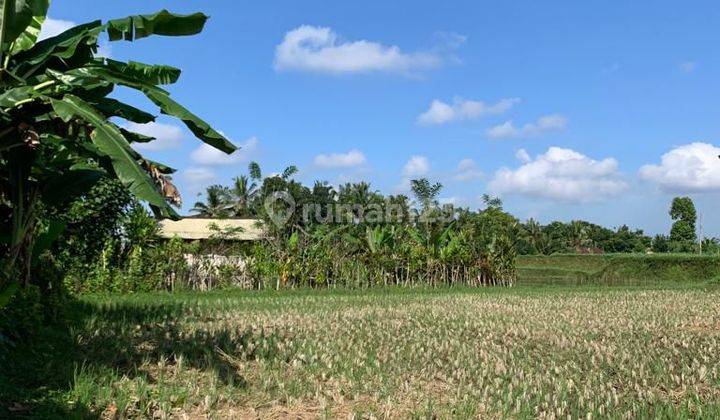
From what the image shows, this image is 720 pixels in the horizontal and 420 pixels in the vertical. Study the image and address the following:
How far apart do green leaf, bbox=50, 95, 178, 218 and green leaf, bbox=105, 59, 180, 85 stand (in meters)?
1.28

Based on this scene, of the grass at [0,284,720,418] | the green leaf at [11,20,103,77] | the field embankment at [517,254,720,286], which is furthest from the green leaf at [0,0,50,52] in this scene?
the field embankment at [517,254,720,286]

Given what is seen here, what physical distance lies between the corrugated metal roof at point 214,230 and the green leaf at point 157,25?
23670 mm

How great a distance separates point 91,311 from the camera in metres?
10.6

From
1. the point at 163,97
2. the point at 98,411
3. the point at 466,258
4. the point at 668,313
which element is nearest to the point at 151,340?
the point at 98,411

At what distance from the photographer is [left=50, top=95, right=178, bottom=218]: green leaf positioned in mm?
4730

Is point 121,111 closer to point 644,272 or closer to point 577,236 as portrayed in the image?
point 644,272

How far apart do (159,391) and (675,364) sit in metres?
5.74

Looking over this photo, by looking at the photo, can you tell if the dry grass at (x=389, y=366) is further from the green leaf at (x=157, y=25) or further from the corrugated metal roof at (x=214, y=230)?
the corrugated metal roof at (x=214, y=230)

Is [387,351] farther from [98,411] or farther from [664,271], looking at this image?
[664,271]

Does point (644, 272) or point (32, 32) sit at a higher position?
point (32, 32)

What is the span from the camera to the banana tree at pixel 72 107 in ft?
16.8

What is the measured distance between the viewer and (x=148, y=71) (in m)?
6.62

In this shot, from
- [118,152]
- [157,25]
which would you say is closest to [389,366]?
[118,152]

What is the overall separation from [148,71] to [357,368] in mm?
3849
